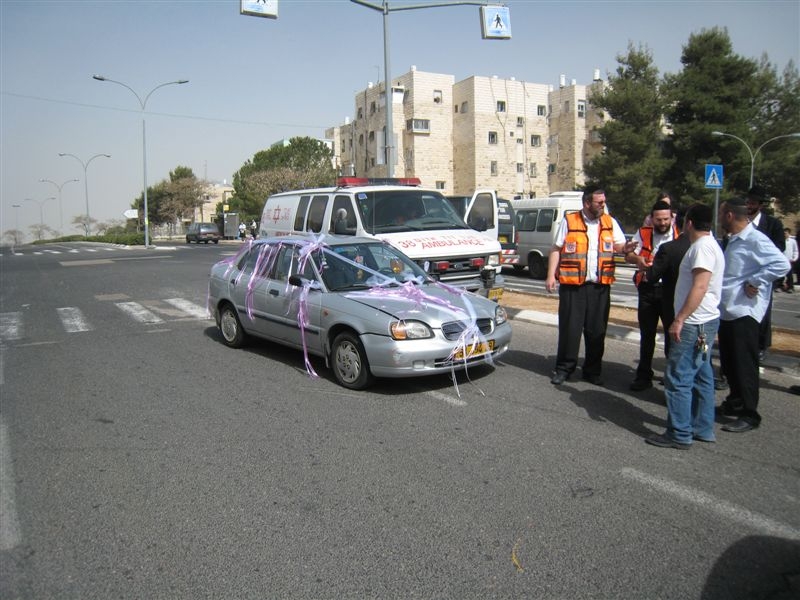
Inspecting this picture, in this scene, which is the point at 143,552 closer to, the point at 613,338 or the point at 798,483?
the point at 798,483

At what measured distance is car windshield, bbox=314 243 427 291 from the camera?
726cm

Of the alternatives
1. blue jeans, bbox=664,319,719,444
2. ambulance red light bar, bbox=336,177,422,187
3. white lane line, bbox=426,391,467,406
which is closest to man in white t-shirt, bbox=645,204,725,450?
blue jeans, bbox=664,319,719,444

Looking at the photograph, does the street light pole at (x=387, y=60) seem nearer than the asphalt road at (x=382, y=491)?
No

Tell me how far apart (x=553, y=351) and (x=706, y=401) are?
3525 millimetres

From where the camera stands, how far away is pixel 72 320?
11602 mm

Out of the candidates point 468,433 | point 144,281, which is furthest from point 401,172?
point 468,433

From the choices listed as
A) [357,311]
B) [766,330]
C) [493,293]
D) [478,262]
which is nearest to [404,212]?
[478,262]

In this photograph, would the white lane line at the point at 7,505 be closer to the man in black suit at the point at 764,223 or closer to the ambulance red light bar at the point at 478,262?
the man in black suit at the point at 764,223

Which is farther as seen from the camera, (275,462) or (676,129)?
(676,129)

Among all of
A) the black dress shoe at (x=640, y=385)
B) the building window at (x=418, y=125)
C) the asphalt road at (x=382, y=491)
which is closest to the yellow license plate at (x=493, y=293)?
the asphalt road at (x=382, y=491)

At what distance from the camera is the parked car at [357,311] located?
6.28 m

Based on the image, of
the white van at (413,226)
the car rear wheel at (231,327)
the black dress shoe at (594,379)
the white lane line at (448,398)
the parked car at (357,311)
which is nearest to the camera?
the white lane line at (448,398)

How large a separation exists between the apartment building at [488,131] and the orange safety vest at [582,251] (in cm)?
5122

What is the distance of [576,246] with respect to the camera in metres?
6.59
